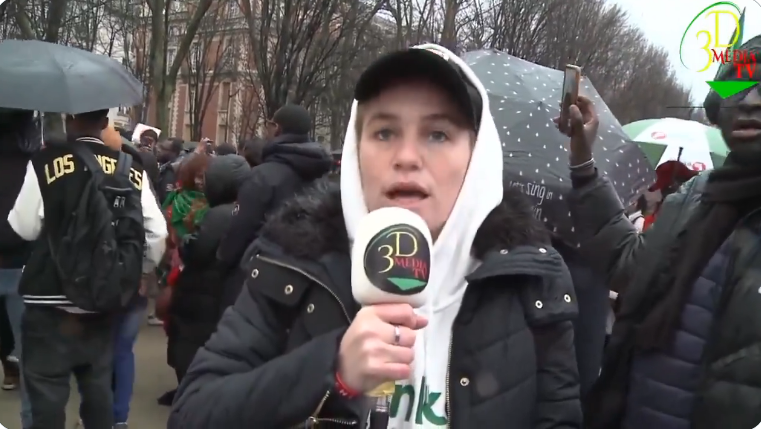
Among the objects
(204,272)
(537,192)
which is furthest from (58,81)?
(537,192)

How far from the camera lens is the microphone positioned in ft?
4.09

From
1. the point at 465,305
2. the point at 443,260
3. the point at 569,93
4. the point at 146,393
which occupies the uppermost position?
the point at 569,93

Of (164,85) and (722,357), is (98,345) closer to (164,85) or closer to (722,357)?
(722,357)

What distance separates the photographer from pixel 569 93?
7.34 ft

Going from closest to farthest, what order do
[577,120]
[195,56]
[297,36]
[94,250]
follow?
[577,120] → [94,250] → [297,36] → [195,56]

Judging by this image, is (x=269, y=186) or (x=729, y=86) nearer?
(x=729, y=86)

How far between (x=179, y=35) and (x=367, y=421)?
2183 cm

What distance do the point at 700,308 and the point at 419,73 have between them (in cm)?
90

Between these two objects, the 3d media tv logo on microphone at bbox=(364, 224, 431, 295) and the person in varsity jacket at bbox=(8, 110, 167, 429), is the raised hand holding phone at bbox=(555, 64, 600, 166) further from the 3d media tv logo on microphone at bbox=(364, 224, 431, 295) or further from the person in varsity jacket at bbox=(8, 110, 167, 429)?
the person in varsity jacket at bbox=(8, 110, 167, 429)

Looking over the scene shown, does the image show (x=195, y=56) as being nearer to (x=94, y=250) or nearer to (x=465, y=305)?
(x=94, y=250)

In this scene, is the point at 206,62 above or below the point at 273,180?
above

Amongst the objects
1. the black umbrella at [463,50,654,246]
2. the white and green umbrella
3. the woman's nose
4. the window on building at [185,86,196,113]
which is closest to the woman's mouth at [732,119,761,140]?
the woman's nose

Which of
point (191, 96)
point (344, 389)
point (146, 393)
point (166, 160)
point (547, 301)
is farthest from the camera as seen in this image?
point (191, 96)

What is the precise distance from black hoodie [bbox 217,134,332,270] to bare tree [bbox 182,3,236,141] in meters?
21.5
